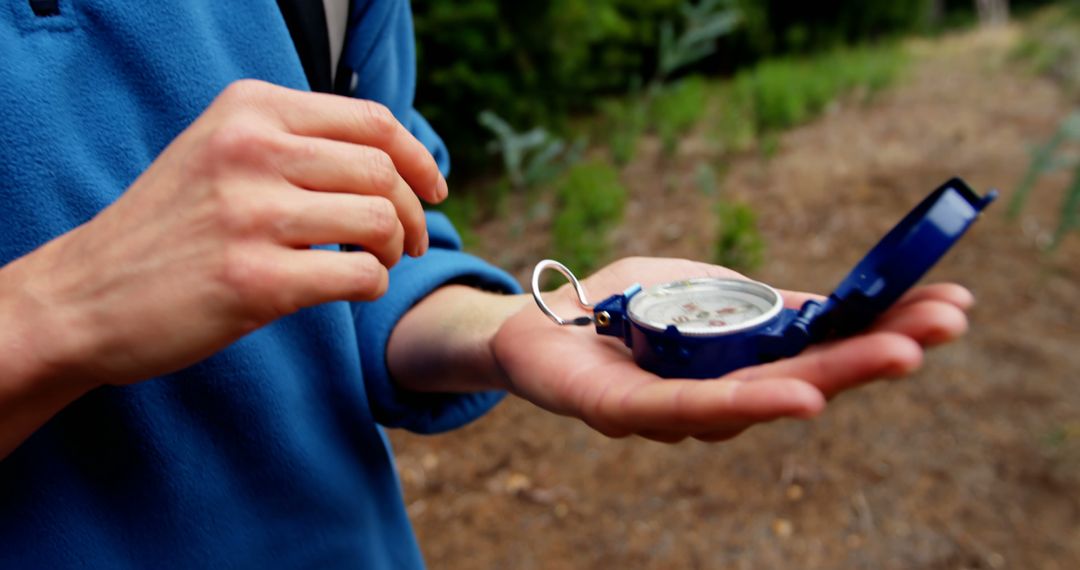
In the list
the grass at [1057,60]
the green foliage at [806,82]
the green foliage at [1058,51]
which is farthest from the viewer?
the green foliage at [1058,51]

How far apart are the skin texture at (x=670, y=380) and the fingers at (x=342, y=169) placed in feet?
0.89

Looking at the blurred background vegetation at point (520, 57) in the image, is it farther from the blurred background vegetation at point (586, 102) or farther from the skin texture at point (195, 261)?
the skin texture at point (195, 261)

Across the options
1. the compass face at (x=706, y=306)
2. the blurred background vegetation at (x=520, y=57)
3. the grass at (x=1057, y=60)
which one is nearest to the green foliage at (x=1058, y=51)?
the grass at (x=1057, y=60)

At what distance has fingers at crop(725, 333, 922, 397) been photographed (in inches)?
28.1

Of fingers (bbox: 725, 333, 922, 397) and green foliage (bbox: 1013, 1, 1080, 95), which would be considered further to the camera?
green foliage (bbox: 1013, 1, 1080, 95)

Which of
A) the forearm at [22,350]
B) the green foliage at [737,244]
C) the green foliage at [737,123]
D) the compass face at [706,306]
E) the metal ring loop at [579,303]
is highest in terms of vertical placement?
the forearm at [22,350]

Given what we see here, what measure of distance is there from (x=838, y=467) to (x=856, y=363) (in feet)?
6.86

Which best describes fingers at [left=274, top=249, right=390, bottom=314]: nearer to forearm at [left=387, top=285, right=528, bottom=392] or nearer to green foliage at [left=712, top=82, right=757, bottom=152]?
forearm at [left=387, top=285, right=528, bottom=392]

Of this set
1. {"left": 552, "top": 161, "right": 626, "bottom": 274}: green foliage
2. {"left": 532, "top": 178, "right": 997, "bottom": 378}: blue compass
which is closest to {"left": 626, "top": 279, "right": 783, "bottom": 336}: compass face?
{"left": 532, "top": 178, "right": 997, "bottom": 378}: blue compass

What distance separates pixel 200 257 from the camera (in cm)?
75

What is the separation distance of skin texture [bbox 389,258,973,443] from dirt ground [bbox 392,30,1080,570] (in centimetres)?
154

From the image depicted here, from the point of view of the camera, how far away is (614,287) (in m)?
1.21

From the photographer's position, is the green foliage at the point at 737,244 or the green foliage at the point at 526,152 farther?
the green foliage at the point at 526,152

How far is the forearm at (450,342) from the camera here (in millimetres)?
Answer: 1191
